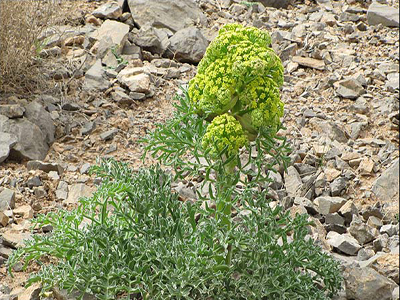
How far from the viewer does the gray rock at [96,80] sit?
655cm

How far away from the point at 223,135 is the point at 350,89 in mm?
3492

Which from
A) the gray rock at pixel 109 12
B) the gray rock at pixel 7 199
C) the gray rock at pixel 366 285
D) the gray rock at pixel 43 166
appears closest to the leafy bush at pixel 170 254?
the gray rock at pixel 366 285

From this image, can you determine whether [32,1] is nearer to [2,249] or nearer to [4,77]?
[4,77]

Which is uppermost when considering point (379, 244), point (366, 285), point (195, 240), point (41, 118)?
point (195, 240)

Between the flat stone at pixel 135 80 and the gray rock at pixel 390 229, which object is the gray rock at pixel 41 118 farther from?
the gray rock at pixel 390 229

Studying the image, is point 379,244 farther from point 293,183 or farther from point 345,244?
point 293,183

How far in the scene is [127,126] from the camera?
6.14 m

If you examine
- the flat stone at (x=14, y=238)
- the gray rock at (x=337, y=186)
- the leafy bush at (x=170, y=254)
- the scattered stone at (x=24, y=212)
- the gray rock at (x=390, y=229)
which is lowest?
the scattered stone at (x=24, y=212)

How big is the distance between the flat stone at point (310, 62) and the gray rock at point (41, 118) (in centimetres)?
261

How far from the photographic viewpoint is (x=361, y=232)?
469 centimetres

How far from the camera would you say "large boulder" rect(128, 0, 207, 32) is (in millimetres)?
7656

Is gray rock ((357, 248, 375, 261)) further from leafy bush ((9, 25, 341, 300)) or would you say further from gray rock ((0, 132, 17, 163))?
gray rock ((0, 132, 17, 163))

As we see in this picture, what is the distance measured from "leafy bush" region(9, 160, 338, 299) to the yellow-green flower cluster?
0.34m

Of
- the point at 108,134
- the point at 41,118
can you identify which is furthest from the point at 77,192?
the point at 41,118
